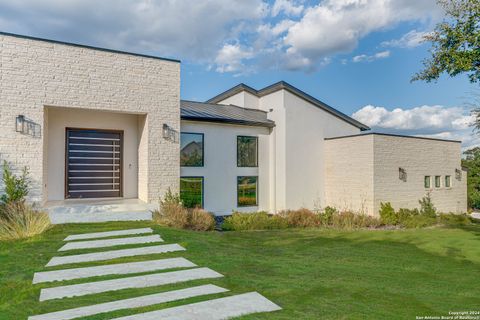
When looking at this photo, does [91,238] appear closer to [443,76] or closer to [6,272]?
[6,272]

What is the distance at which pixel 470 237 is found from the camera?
9.00 m

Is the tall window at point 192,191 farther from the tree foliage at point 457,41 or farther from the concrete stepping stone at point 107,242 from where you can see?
the tree foliage at point 457,41

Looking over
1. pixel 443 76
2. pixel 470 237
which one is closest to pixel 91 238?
pixel 443 76

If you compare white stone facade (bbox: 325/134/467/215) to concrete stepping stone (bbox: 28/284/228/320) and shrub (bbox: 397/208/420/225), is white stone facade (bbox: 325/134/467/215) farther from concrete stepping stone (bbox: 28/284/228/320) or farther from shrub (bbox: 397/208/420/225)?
concrete stepping stone (bbox: 28/284/228/320)

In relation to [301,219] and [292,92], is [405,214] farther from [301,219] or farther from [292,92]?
[292,92]

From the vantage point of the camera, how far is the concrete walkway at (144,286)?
3.27 meters

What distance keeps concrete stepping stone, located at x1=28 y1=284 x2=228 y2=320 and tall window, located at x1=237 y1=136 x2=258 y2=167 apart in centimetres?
1017

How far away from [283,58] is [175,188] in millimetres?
11711

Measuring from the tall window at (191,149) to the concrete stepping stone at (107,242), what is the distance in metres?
5.85

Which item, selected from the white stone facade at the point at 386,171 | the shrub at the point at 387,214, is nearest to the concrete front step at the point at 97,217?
the white stone facade at the point at 386,171

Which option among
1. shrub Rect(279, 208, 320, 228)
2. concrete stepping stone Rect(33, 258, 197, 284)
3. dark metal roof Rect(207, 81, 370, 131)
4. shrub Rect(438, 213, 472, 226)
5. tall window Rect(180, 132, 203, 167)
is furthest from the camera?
dark metal roof Rect(207, 81, 370, 131)

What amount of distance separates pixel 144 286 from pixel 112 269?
1017mm

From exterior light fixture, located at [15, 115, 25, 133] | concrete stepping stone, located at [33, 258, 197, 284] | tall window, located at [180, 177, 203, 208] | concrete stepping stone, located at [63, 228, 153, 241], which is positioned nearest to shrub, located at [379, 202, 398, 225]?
tall window, located at [180, 177, 203, 208]

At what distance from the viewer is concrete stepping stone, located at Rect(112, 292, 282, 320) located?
3160 mm
